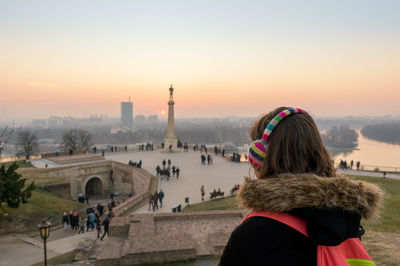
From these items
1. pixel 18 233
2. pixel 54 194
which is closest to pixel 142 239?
pixel 18 233

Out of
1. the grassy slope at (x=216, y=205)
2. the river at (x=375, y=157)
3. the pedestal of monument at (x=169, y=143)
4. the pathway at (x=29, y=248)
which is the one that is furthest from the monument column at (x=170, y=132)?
the pathway at (x=29, y=248)

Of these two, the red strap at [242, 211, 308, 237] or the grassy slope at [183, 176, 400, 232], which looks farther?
the grassy slope at [183, 176, 400, 232]

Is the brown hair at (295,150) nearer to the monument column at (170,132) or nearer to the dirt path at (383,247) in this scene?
the dirt path at (383,247)

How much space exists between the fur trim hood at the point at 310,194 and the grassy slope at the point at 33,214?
14.7 metres

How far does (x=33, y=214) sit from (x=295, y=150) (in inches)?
640

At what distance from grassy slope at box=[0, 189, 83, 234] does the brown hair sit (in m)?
14.7

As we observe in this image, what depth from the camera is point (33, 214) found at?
48.1 ft

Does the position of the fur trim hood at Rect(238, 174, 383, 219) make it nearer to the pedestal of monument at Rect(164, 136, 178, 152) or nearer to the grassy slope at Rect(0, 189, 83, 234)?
the grassy slope at Rect(0, 189, 83, 234)

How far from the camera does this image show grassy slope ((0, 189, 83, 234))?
13139 millimetres

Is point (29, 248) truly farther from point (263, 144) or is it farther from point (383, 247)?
point (263, 144)

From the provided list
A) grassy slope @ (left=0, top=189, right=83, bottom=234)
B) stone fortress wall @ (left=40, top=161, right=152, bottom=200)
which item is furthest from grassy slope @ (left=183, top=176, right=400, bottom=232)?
grassy slope @ (left=0, top=189, right=83, bottom=234)

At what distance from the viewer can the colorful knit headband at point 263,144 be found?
1645mm

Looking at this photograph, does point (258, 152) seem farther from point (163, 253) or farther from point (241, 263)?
point (163, 253)

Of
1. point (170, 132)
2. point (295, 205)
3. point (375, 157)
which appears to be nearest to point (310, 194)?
point (295, 205)
